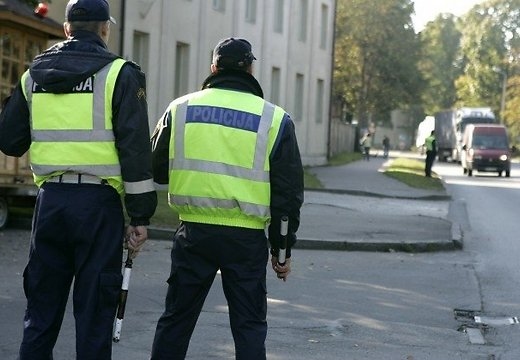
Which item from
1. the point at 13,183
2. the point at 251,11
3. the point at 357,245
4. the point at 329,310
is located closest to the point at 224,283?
the point at 329,310

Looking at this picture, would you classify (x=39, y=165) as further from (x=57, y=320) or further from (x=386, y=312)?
(x=386, y=312)

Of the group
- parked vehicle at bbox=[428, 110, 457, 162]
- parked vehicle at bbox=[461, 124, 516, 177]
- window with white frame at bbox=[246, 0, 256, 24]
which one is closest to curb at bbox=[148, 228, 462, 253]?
window with white frame at bbox=[246, 0, 256, 24]

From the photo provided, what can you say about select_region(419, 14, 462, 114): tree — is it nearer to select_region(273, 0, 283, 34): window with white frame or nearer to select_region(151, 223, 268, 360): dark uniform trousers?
select_region(273, 0, 283, 34): window with white frame

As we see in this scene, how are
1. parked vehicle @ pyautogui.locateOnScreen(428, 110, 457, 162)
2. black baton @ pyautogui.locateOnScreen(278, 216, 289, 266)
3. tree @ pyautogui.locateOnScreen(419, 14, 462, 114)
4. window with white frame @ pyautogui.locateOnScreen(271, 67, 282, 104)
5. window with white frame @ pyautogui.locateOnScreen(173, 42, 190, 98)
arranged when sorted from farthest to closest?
tree @ pyautogui.locateOnScreen(419, 14, 462, 114) → parked vehicle @ pyautogui.locateOnScreen(428, 110, 457, 162) → window with white frame @ pyautogui.locateOnScreen(271, 67, 282, 104) → window with white frame @ pyautogui.locateOnScreen(173, 42, 190, 98) → black baton @ pyautogui.locateOnScreen(278, 216, 289, 266)

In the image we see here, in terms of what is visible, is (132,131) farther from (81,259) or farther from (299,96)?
(299,96)

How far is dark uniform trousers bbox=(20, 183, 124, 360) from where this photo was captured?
17.7 ft

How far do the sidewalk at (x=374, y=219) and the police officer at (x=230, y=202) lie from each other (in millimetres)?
9725

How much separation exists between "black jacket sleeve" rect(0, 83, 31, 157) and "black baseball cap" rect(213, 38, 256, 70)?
0.96 metres

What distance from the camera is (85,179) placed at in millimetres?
5430

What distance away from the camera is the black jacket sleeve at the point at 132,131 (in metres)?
5.40

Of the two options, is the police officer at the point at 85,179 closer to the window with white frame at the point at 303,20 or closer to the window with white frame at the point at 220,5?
the window with white frame at the point at 220,5

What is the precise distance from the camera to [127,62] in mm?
5492

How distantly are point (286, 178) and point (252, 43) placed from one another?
102 feet

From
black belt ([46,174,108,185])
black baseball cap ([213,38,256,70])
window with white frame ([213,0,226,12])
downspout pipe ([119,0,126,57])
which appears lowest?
black belt ([46,174,108,185])
